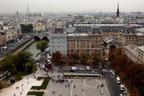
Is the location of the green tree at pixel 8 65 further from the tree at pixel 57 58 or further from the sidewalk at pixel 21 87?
the tree at pixel 57 58

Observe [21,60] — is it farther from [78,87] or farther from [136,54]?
[136,54]

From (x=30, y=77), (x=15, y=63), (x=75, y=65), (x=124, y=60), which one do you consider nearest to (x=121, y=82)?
(x=124, y=60)

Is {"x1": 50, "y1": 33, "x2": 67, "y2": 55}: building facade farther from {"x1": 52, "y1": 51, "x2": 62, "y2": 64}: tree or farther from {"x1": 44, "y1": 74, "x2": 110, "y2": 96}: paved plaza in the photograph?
{"x1": 44, "y1": 74, "x2": 110, "y2": 96}: paved plaza

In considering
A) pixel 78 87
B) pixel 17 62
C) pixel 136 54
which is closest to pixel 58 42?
pixel 17 62

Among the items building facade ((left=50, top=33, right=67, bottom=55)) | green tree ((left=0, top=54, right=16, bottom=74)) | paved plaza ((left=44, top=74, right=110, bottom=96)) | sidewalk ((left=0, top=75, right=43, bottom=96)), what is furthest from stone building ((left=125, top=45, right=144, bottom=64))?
green tree ((left=0, top=54, right=16, bottom=74))

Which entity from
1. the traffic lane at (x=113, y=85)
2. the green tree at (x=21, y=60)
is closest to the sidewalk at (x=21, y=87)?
the green tree at (x=21, y=60)
